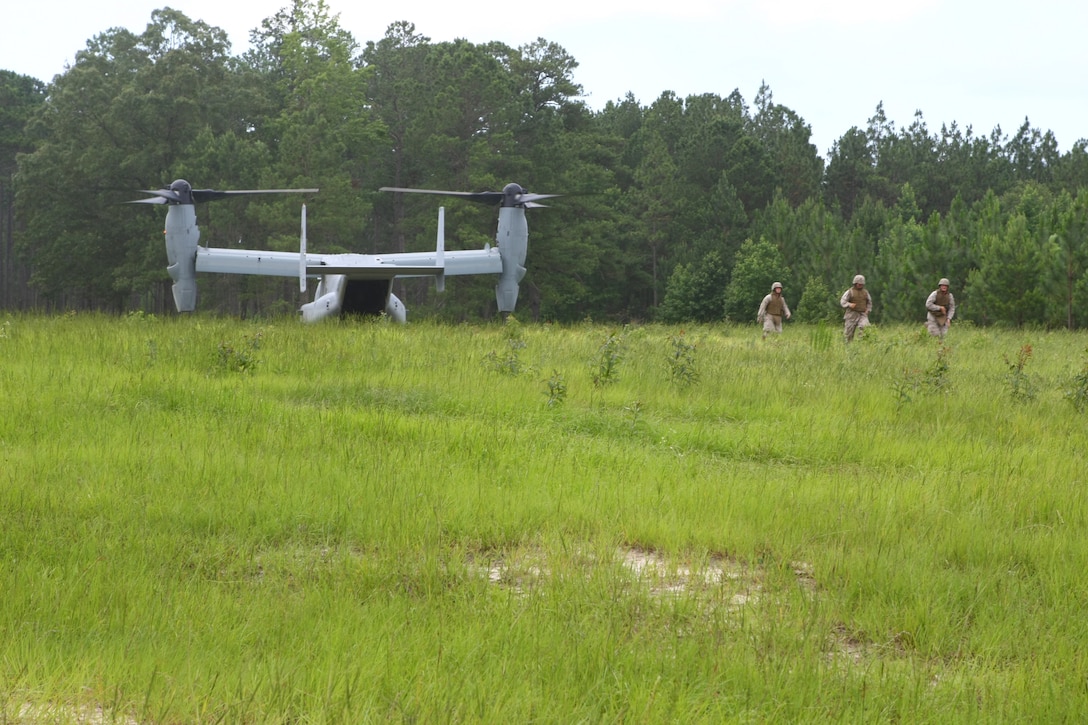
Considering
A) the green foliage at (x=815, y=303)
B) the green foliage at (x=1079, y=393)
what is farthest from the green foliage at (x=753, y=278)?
the green foliage at (x=1079, y=393)

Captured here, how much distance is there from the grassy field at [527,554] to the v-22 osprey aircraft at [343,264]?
469 inches

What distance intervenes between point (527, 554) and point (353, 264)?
57.6ft

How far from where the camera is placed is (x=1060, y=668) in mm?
3514

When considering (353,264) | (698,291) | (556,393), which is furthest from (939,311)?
(698,291)

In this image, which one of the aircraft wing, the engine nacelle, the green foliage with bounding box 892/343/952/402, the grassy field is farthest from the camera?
the engine nacelle

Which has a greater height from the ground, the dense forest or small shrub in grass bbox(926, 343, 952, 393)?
the dense forest

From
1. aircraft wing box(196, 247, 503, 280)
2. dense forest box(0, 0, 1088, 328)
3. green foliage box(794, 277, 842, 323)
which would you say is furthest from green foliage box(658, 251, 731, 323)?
aircraft wing box(196, 247, 503, 280)

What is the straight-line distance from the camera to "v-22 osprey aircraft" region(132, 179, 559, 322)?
21.8m

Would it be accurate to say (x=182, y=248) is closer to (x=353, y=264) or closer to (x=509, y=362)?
(x=353, y=264)

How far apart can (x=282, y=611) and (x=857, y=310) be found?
54.6 ft

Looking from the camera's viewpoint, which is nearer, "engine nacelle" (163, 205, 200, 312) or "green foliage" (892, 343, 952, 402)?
"green foliage" (892, 343, 952, 402)

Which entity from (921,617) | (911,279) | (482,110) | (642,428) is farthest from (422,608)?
(482,110)

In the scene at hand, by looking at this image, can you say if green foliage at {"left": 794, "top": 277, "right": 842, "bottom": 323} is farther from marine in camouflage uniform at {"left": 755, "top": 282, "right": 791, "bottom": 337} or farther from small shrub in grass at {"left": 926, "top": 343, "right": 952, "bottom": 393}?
Answer: small shrub in grass at {"left": 926, "top": 343, "right": 952, "bottom": 393}

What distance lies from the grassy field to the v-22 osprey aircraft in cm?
1191
